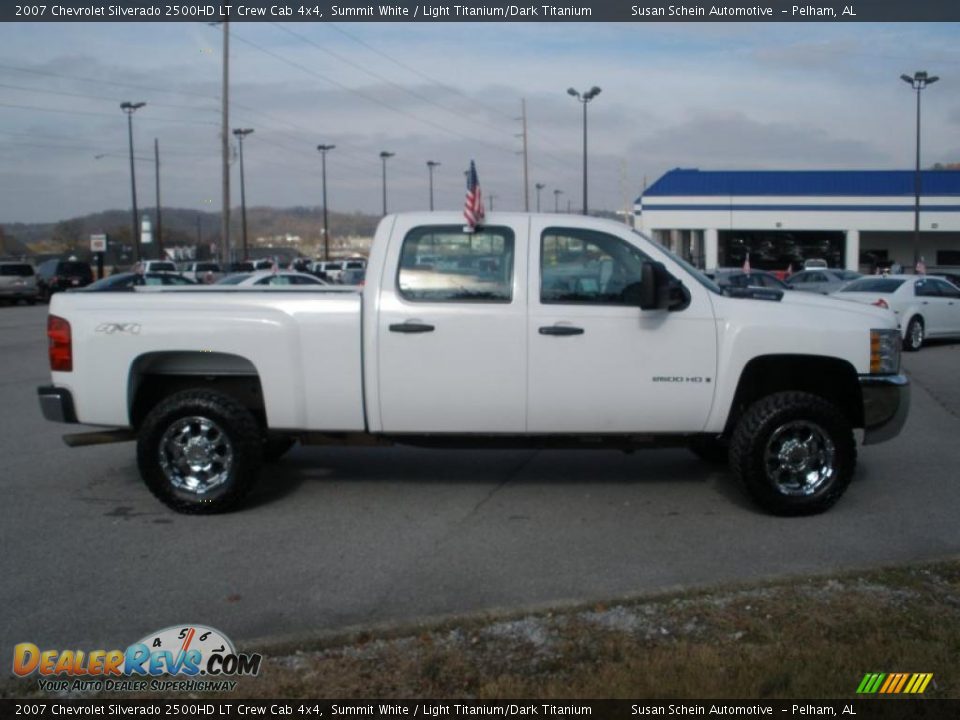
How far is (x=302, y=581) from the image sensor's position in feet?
19.4

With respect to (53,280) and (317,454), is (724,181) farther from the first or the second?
(317,454)

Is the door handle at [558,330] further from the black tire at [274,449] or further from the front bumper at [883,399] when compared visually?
the black tire at [274,449]

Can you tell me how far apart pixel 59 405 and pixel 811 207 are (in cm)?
5322

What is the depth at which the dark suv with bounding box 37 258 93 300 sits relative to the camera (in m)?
43.8

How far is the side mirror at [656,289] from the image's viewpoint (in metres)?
6.73

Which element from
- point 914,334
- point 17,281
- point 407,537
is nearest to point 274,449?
point 407,537

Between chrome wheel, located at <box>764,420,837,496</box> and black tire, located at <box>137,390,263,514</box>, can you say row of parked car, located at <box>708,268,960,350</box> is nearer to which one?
chrome wheel, located at <box>764,420,837,496</box>

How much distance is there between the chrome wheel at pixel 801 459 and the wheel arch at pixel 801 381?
0.39 meters

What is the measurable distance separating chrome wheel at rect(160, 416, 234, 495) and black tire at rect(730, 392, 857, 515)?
3.64 metres

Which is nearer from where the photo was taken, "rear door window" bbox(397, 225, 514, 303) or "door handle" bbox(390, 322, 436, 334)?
"door handle" bbox(390, 322, 436, 334)

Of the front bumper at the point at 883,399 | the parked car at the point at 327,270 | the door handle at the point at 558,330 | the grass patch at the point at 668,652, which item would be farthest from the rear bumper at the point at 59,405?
the parked car at the point at 327,270


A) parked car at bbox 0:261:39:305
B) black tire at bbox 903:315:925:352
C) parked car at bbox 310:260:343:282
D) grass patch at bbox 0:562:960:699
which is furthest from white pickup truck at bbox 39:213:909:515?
parked car at bbox 0:261:39:305

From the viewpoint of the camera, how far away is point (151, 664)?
4625mm

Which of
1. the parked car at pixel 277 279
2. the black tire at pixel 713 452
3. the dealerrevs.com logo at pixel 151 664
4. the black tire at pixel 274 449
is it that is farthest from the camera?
the parked car at pixel 277 279
